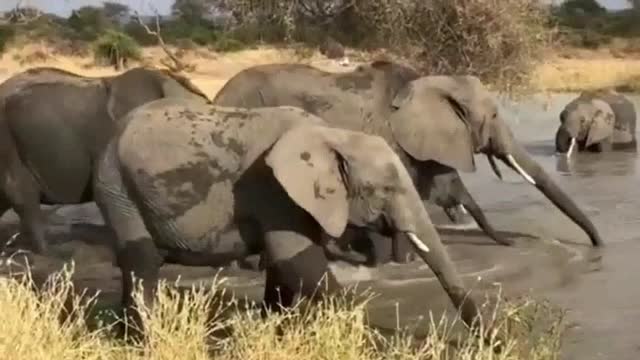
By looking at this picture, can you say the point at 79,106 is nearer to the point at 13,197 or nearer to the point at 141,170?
the point at 13,197

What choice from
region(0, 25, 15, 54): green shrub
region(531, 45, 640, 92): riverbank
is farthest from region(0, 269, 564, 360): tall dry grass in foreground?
region(0, 25, 15, 54): green shrub

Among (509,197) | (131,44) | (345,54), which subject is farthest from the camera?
(131,44)

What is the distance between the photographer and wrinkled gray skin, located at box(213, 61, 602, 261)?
33.4ft

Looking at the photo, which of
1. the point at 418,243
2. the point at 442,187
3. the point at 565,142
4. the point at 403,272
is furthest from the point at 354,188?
the point at 565,142

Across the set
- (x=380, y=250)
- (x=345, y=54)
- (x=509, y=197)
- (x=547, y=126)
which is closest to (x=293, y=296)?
(x=380, y=250)

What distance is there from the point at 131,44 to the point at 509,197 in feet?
64.5

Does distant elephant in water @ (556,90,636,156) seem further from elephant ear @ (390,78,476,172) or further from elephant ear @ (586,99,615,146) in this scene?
elephant ear @ (390,78,476,172)

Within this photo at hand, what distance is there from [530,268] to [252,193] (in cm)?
340

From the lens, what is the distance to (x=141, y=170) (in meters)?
7.48

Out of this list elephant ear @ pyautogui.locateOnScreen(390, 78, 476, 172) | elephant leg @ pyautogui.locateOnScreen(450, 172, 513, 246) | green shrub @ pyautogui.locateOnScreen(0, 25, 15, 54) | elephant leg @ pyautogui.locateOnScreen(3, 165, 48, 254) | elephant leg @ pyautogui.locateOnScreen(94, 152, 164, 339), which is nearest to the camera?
elephant leg @ pyautogui.locateOnScreen(94, 152, 164, 339)

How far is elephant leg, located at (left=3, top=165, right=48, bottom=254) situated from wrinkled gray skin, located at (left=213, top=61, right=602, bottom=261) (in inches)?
63.0

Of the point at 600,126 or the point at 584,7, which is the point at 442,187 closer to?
the point at 600,126

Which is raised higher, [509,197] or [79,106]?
[79,106]

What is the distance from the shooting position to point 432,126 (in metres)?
10.2
